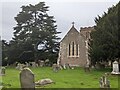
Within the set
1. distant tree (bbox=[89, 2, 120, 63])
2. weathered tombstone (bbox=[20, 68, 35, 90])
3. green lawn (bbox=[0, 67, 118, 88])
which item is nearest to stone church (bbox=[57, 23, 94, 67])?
distant tree (bbox=[89, 2, 120, 63])

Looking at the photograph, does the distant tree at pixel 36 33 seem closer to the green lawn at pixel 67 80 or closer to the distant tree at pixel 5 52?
the distant tree at pixel 5 52

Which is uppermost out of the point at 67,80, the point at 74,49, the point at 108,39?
the point at 108,39

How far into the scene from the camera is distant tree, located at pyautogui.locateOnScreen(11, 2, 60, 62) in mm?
57938

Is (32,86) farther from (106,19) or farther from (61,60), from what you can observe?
(61,60)

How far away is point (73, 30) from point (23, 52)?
32.9ft

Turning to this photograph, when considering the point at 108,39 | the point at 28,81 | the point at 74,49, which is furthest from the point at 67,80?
the point at 74,49

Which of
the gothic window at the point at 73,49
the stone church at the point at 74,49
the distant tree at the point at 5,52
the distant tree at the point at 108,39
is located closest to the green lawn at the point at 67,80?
the distant tree at the point at 108,39

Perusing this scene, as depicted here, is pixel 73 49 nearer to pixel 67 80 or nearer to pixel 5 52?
pixel 5 52

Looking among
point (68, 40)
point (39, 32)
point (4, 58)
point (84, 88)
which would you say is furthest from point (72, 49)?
point (84, 88)

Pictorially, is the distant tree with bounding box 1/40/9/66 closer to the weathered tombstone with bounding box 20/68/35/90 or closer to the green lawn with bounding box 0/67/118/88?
the green lawn with bounding box 0/67/118/88

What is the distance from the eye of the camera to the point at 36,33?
5769 cm

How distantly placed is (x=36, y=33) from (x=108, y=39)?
21.5 metres

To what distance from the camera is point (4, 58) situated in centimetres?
6122

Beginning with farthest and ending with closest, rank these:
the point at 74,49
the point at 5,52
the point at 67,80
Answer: the point at 5,52
the point at 74,49
the point at 67,80
